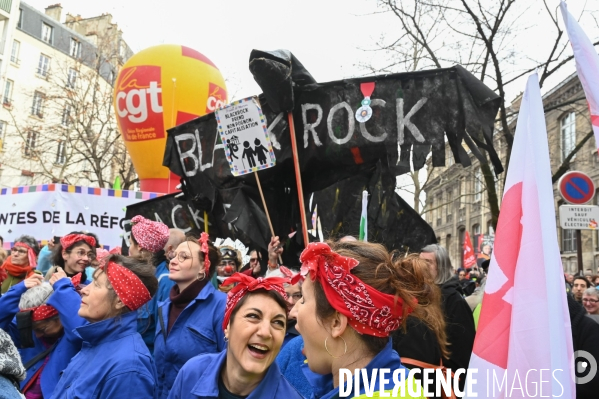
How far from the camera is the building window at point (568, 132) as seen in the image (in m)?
22.3

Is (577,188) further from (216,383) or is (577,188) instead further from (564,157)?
(564,157)

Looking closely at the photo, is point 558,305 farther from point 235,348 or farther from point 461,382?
point 461,382

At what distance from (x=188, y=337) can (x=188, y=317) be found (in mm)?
154

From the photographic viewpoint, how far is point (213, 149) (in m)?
5.81

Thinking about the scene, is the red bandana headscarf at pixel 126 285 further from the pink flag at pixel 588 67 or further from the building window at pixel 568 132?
the building window at pixel 568 132

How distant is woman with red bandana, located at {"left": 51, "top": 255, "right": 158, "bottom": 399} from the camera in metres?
2.46

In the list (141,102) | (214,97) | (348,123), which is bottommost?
(348,123)

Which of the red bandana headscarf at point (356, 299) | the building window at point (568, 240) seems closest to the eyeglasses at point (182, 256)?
the red bandana headscarf at point (356, 299)

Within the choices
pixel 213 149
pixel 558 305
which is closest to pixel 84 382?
pixel 558 305

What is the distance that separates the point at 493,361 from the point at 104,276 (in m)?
1.99

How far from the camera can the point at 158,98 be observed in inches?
435

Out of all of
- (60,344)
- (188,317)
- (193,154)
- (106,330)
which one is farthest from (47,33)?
(106,330)

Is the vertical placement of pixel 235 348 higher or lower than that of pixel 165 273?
lower

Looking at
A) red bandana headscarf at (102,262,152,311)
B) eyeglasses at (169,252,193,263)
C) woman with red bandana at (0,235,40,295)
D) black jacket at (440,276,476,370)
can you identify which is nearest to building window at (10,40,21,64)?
woman with red bandana at (0,235,40,295)
